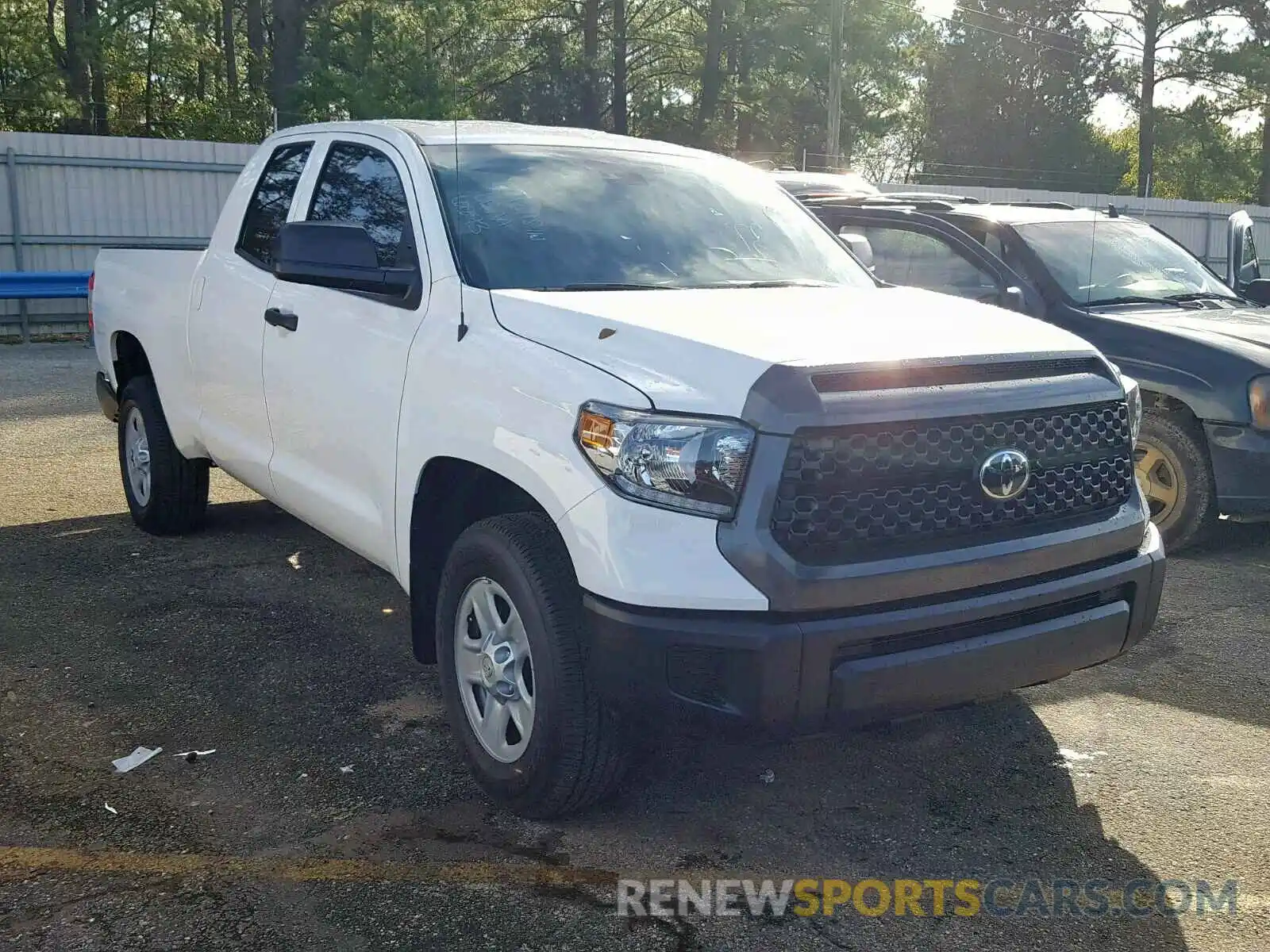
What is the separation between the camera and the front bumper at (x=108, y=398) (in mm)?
6777

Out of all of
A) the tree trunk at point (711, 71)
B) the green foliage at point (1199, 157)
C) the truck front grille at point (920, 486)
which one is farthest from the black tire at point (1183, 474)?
the green foliage at point (1199, 157)

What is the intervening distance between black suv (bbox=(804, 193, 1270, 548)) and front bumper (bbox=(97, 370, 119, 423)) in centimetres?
384

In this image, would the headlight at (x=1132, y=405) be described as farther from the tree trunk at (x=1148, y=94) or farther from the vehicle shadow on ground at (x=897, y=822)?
the tree trunk at (x=1148, y=94)

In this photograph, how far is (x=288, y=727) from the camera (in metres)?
4.24

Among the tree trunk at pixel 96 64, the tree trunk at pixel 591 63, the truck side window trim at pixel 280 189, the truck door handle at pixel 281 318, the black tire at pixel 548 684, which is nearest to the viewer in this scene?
the black tire at pixel 548 684

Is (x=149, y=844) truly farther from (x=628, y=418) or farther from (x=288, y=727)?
(x=628, y=418)

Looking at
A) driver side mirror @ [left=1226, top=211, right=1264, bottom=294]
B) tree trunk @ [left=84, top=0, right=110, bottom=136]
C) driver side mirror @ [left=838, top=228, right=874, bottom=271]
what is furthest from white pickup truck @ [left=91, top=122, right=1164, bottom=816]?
tree trunk @ [left=84, top=0, right=110, bottom=136]

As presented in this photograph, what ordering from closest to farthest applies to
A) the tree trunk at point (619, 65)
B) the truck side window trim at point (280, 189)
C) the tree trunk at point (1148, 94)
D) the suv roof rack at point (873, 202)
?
1. the truck side window trim at point (280, 189)
2. the suv roof rack at point (873, 202)
3. the tree trunk at point (619, 65)
4. the tree trunk at point (1148, 94)

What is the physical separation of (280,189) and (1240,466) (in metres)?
4.52

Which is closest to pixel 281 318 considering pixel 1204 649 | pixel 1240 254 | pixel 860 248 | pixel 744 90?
pixel 860 248

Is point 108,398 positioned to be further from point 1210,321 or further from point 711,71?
point 711,71

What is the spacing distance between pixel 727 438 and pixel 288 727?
2.00m

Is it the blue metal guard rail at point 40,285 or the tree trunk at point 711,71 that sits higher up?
the tree trunk at point 711,71

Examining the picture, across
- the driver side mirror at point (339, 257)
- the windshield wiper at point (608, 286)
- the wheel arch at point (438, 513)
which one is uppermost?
the driver side mirror at point (339, 257)
